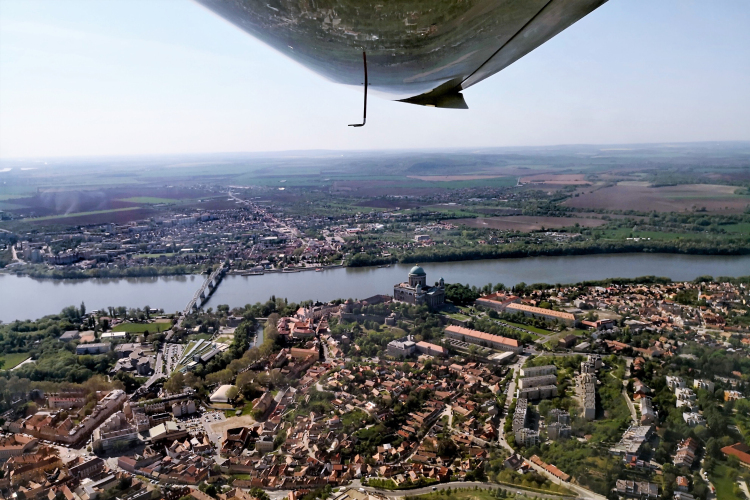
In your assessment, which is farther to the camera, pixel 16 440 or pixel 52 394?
pixel 52 394

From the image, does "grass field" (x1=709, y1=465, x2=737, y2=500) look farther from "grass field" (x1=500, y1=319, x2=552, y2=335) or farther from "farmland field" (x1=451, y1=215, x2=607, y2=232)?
"farmland field" (x1=451, y1=215, x2=607, y2=232)

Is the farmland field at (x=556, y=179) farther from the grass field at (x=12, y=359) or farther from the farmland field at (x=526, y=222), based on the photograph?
the grass field at (x=12, y=359)

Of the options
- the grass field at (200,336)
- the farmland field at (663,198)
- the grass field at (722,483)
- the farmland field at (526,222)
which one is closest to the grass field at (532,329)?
the grass field at (722,483)

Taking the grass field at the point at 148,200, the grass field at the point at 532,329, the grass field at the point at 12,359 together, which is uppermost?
the grass field at the point at 148,200

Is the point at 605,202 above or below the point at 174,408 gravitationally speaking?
above

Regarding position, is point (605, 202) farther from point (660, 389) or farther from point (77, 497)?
point (77, 497)

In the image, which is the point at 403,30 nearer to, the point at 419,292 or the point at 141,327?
the point at 419,292

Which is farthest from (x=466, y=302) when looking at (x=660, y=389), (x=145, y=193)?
(x=145, y=193)
